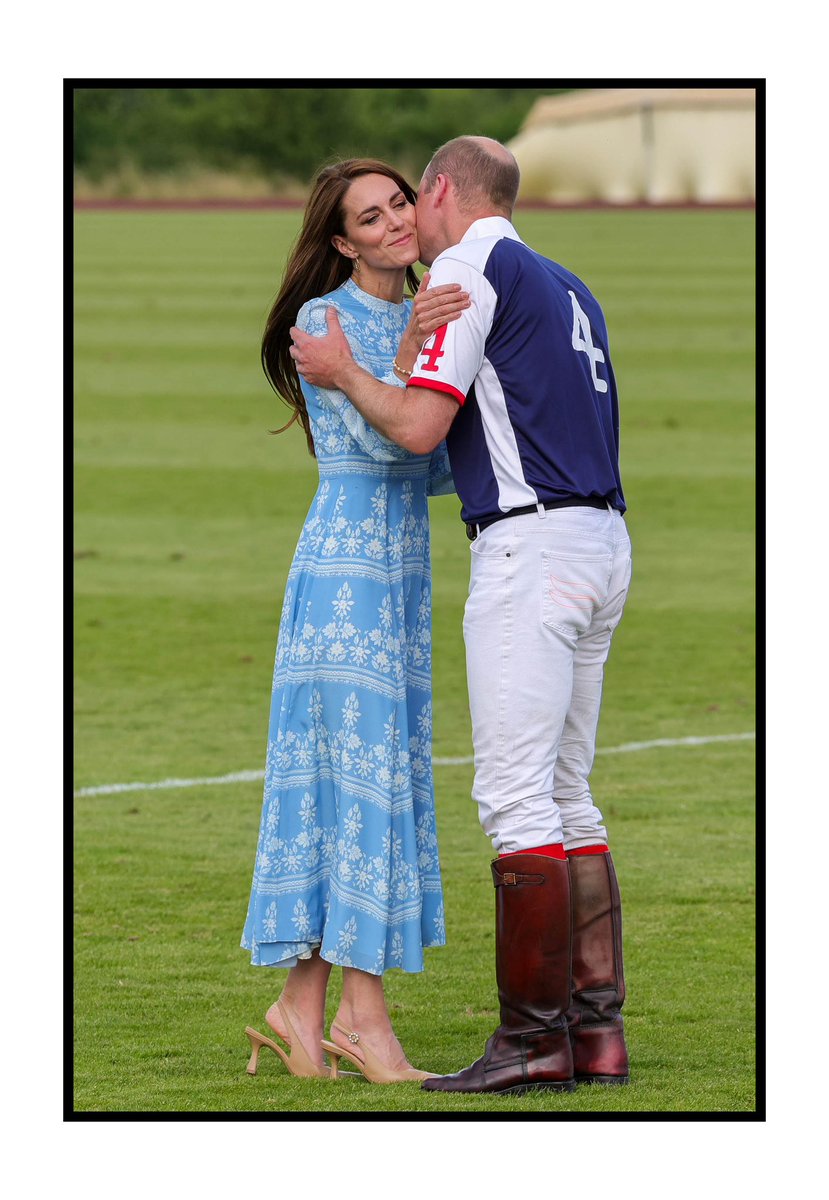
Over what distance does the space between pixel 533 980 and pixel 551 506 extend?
1.13m

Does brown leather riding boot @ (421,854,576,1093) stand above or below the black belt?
below

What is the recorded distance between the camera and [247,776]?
29.2ft

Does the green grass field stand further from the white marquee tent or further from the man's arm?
the white marquee tent

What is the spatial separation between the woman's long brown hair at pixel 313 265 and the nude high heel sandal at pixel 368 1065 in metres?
1.54

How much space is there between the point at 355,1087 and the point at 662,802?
12.4ft

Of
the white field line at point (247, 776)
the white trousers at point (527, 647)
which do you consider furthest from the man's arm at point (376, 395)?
the white field line at point (247, 776)

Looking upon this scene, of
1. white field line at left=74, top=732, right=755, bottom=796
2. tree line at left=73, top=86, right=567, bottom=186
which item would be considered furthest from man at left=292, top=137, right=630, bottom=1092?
A: tree line at left=73, top=86, right=567, bottom=186

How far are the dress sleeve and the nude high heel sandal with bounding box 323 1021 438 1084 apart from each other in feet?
4.86

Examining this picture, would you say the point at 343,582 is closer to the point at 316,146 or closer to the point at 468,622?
the point at 468,622

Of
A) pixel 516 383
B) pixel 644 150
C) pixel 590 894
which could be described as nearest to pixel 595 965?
pixel 590 894

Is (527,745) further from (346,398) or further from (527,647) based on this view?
(346,398)

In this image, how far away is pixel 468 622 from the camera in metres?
4.75

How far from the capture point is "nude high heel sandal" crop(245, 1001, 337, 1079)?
5.04 m

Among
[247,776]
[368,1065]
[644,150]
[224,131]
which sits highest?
[644,150]
